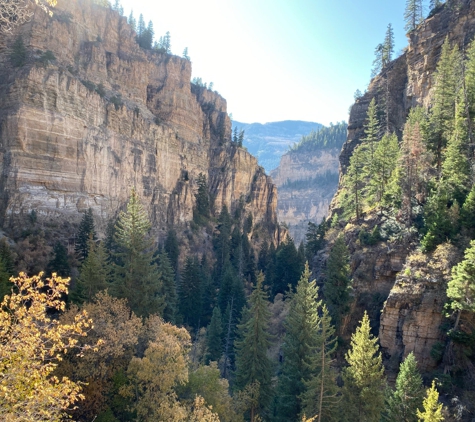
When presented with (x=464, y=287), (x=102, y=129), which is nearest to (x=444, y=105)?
(x=464, y=287)

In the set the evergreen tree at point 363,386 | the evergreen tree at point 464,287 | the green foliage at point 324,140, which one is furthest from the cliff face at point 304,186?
the evergreen tree at point 363,386

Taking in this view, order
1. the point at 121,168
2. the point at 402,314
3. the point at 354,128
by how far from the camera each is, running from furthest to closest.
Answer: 1. the point at 354,128
2. the point at 121,168
3. the point at 402,314

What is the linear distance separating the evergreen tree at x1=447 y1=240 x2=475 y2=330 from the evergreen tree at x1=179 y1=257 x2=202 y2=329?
2790cm

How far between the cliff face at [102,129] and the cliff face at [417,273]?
34.3 meters

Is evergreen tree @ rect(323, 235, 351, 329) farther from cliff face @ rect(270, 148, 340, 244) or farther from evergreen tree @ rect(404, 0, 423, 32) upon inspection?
cliff face @ rect(270, 148, 340, 244)

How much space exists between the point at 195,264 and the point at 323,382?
29411 mm

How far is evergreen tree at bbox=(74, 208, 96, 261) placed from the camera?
34.3 m

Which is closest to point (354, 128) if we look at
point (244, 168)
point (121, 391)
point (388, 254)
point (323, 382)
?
point (244, 168)

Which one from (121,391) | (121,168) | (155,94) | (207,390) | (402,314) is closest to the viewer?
(121,391)

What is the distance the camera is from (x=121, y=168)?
5059cm

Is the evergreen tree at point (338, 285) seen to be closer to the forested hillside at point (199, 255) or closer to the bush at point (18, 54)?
the forested hillside at point (199, 255)

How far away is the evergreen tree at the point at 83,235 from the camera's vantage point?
34319mm

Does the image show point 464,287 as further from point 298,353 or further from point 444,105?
point 444,105

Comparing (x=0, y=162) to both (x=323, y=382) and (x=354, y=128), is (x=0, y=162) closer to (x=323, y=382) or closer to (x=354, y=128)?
(x=323, y=382)
